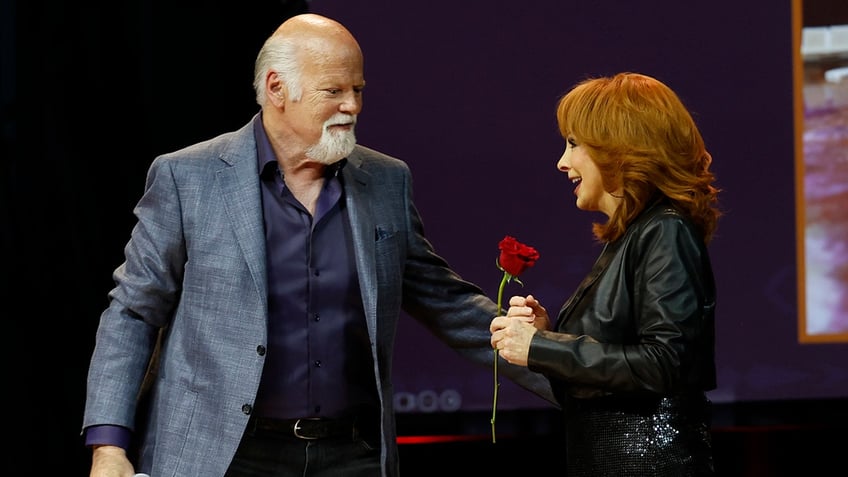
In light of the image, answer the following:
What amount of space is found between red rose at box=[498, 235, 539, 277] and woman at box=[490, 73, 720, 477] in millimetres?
103

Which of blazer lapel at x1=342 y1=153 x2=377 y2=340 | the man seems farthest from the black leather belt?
blazer lapel at x1=342 y1=153 x2=377 y2=340

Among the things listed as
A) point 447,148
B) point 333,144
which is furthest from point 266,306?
point 447,148

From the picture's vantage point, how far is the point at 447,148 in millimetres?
3764

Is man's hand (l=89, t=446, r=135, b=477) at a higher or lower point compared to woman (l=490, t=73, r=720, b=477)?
lower

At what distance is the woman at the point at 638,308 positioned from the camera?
83.0 inches

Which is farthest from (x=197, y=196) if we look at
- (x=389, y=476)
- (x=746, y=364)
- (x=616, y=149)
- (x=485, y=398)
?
(x=746, y=364)

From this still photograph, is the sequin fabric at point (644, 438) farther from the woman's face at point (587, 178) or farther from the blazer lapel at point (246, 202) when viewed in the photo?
the blazer lapel at point (246, 202)

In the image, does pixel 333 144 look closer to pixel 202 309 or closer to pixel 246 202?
pixel 246 202

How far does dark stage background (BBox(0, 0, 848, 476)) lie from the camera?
3.57 meters

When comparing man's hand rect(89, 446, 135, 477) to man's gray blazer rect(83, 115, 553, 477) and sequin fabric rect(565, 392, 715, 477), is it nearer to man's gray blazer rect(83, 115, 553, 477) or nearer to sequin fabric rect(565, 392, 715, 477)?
man's gray blazer rect(83, 115, 553, 477)

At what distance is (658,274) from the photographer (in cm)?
211

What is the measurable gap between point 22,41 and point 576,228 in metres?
1.89

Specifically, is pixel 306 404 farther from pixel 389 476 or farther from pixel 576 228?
pixel 576 228

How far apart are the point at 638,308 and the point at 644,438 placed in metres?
0.25
